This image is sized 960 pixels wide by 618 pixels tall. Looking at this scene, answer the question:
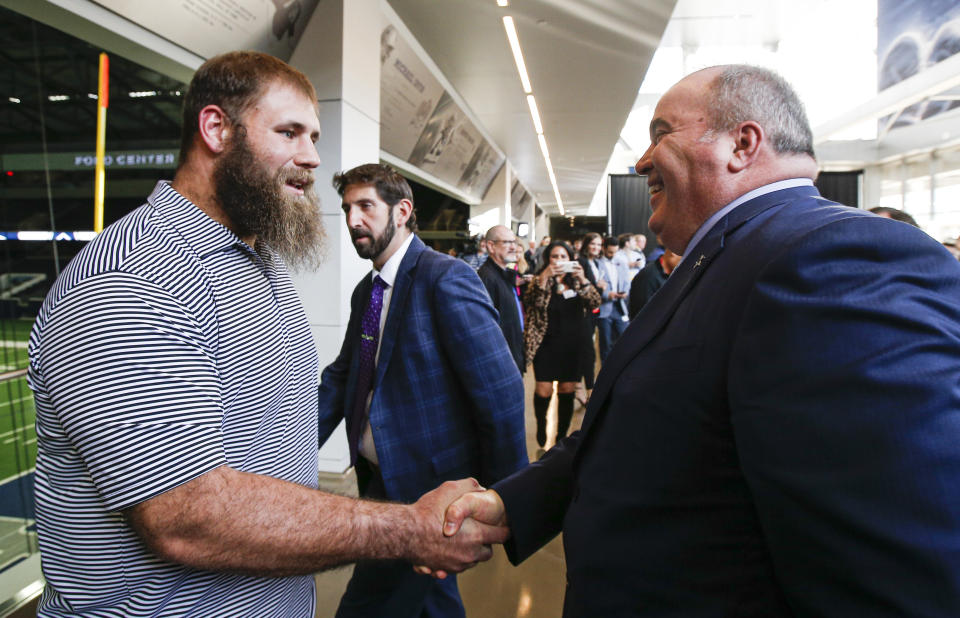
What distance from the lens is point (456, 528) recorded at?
3.90 ft

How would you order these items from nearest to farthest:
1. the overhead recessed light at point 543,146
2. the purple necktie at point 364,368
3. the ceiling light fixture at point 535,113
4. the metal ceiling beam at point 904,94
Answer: the purple necktie at point 364,368, the ceiling light fixture at point 535,113, the metal ceiling beam at point 904,94, the overhead recessed light at point 543,146

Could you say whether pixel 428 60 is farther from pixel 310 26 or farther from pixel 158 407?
pixel 158 407

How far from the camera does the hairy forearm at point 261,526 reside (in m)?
0.84

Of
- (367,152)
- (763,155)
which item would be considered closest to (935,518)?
(763,155)

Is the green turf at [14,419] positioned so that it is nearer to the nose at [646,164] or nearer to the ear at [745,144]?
the nose at [646,164]

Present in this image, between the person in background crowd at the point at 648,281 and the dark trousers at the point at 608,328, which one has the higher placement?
the person in background crowd at the point at 648,281

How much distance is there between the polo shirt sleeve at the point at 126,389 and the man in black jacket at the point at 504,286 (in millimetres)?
3513

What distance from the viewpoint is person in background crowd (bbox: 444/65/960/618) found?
1.88 feet

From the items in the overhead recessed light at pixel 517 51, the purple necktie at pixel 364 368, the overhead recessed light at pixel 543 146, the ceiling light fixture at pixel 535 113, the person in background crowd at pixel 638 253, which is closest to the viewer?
the purple necktie at pixel 364 368

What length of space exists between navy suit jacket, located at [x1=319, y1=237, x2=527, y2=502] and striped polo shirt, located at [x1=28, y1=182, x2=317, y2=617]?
0.69 metres

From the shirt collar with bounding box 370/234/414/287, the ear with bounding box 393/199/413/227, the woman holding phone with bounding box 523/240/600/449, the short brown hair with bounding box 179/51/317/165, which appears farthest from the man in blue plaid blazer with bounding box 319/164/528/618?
the woman holding phone with bounding box 523/240/600/449

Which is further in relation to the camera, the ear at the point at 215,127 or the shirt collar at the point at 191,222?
the ear at the point at 215,127

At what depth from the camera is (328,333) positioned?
3.85 meters

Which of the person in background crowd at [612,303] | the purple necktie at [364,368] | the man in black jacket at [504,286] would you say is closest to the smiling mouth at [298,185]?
the purple necktie at [364,368]
